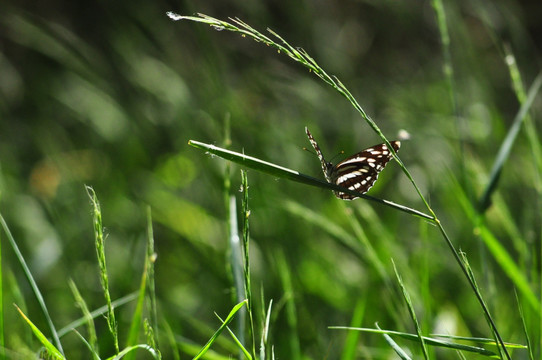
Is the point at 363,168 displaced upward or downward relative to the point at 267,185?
upward

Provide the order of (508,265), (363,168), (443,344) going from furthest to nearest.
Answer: (508,265) < (363,168) < (443,344)

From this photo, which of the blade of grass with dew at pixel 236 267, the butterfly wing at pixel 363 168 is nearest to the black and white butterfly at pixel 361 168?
the butterfly wing at pixel 363 168

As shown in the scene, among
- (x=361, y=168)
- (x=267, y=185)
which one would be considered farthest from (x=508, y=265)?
(x=267, y=185)

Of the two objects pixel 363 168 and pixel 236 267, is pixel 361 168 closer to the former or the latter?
pixel 363 168

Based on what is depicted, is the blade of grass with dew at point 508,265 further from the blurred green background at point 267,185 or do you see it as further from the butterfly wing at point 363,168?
the butterfly wing at point 363,168

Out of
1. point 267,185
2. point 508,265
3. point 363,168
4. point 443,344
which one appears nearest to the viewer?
point 443,344

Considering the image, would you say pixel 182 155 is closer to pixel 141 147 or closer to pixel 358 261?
pixel 141 147

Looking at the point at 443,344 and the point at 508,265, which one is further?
the point at 508,265
